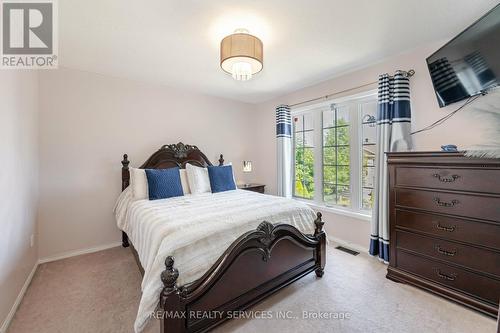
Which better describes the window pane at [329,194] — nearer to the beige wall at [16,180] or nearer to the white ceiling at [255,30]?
the white ceiling at [255,30]

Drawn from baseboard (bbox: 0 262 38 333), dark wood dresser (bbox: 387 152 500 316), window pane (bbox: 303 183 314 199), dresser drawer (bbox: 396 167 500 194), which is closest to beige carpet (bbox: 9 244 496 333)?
baseboard (bbox: 0 262 38 333)

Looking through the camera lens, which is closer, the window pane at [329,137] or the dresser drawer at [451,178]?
the dresser drawer at [451,178]

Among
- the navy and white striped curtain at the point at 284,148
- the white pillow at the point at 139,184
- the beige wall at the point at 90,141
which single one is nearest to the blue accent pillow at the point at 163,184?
the white pillow at the point at 139,184

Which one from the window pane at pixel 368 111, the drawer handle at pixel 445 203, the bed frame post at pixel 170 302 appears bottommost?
the bed frame post at pixel 170 302

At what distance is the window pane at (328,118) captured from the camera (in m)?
3.41

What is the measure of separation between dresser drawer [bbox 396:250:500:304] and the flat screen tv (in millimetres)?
1545

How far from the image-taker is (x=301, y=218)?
231 cm

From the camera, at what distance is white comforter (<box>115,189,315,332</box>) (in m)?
1.44

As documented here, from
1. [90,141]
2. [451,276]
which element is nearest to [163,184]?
[90,141]

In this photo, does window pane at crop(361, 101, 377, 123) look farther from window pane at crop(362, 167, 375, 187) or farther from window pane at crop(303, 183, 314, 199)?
window pane at crop(303, 183, 314, 199)

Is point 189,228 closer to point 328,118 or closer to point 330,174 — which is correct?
point 330,174

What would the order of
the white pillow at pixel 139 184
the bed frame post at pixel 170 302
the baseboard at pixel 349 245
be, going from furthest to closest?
the baseboard at pixel 349 245 < the white pillow at pixel 139 184 < the bed frame post at pixel 170 302

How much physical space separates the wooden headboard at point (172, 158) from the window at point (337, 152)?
1.77 metres

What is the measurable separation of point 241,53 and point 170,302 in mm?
1901
